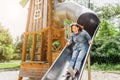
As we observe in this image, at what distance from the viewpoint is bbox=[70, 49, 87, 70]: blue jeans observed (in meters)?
6.37

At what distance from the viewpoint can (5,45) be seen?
22.6 m

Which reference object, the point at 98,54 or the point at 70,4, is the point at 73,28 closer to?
the point at 70,4

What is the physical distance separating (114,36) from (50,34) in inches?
336

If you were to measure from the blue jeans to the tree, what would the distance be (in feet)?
49.5

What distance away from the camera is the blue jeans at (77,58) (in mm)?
6367

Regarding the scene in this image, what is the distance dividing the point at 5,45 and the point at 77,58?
16700 mm

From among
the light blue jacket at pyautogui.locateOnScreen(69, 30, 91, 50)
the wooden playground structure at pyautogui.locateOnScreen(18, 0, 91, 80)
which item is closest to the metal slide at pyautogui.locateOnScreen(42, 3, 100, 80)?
the light blue jacket at pyautogui.locateOnScreen(69, 30, 91, 50)

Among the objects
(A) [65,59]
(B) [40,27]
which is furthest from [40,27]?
(A) [65,59]

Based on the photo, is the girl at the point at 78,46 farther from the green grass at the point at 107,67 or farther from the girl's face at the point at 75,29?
the green grass at the point at 107,67

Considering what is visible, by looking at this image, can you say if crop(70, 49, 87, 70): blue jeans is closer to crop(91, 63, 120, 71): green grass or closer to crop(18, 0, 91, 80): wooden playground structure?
crop(18, 0, 91, 80): wooden playground structure

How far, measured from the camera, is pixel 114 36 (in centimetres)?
1666

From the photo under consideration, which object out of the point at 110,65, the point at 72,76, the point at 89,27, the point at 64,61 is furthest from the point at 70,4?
the point at 110,65

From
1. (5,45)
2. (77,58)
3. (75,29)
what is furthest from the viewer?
(5,45)

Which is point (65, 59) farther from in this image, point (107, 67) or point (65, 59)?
point (107, 67)
